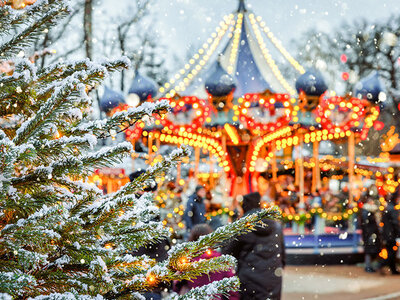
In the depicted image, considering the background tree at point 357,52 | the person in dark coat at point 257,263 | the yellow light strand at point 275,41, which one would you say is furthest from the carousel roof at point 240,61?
the background tree at point 357,52

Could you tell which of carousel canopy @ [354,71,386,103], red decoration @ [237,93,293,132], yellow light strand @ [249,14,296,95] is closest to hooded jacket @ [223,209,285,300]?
red decoration @ [237,93,293,132]

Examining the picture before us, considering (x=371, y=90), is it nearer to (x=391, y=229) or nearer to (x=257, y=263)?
(x=391, y=229)

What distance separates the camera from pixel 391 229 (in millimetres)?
10273

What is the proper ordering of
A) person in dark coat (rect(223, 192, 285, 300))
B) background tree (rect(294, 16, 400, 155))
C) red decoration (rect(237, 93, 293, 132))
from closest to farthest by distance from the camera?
person in dark coat (rect(223, 192, 285, 300)), red decoration (rect(237, 93, 293, 132)), background tree (rect(294, 16, 400, 155))

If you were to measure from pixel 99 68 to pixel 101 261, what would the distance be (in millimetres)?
566

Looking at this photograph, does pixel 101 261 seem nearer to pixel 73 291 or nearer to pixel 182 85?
pixel 73 291

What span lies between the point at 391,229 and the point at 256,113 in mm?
3556

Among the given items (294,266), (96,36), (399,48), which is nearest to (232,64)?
(294,266)

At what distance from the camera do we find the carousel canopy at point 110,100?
463 inches

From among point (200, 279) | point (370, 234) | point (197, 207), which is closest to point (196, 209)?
point (197, 207)

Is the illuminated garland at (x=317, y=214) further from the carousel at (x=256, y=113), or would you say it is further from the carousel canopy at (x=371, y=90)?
the carousel canopy at (x=371, y=90)

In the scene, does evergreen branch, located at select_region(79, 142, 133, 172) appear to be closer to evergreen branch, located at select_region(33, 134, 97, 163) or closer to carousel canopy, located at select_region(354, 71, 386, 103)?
evergreen branch, located at select_region(33, 134, 97, 163)

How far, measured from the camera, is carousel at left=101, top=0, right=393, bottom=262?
1107 cm

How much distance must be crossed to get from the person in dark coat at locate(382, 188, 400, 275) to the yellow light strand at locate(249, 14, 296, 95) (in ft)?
11.2
